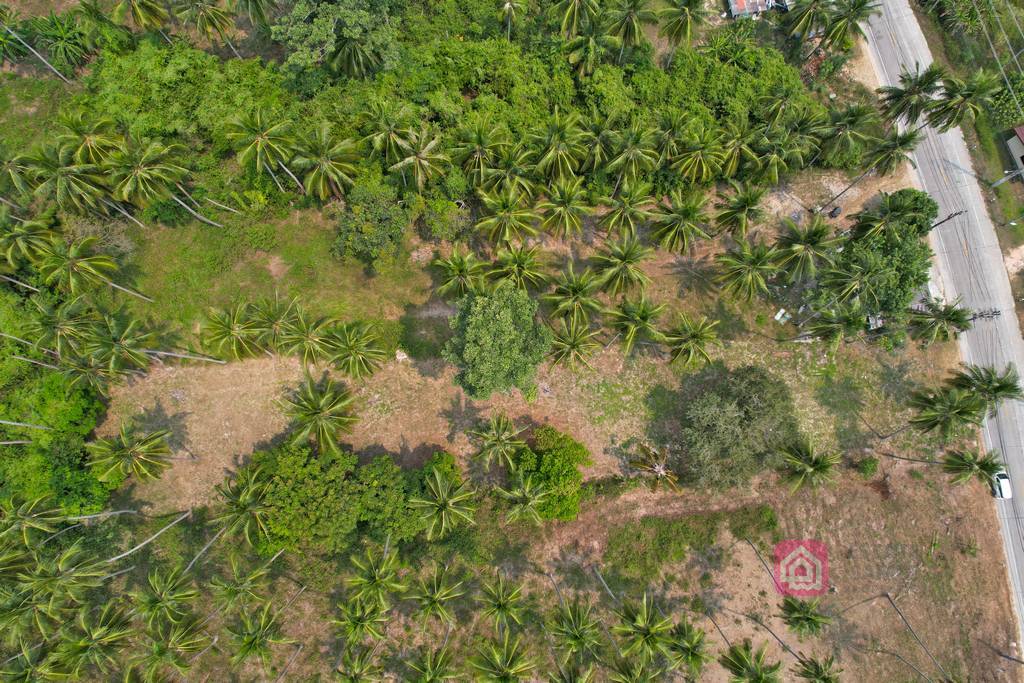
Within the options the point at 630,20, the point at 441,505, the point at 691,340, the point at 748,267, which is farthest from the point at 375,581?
the point at 630,20

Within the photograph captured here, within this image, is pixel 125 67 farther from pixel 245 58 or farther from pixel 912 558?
pixel 912 558

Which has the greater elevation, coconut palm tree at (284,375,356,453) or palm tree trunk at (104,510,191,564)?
coconut palm tree at (284,375,356,453)

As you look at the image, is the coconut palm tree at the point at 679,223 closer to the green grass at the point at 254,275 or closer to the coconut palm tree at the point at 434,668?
the green grass at the point at 254,275

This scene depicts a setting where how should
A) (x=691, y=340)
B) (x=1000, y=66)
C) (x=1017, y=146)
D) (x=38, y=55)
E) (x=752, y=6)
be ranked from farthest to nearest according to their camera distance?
(x=752, y=6) → (x=1000, y=66) → (x=1017, y=146) → (x=38, y=55) → (x=691, y=340)

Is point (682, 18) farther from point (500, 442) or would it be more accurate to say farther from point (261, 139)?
point (500, 442)

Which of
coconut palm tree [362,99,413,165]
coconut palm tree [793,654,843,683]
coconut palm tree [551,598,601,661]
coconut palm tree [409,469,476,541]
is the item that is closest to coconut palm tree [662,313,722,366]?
coconut palm tree [409,469,476,541]

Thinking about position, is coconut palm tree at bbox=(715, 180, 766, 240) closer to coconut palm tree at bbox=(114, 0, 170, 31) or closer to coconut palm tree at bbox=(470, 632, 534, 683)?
coconut palm tree at bbox=(470, 632, 534, 683)
